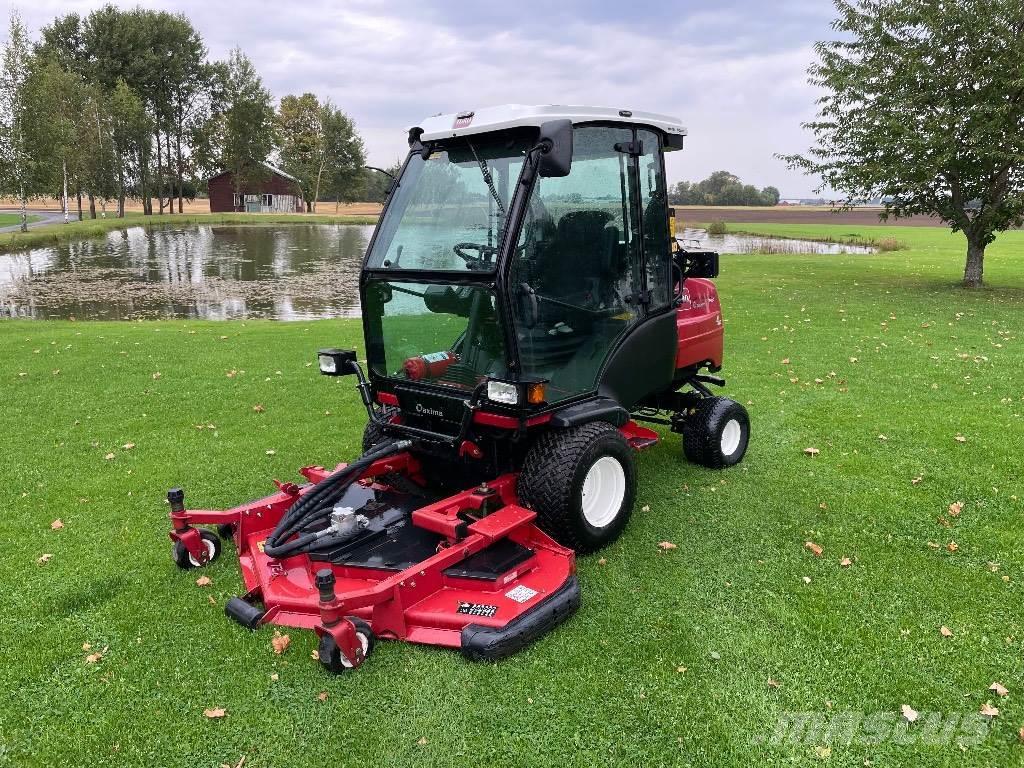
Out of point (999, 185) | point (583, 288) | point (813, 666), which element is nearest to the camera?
point (813, 666)

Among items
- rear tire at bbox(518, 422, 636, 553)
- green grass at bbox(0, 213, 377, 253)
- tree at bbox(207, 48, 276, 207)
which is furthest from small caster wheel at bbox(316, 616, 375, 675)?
tree at bbox(207, 48, 276, 207)

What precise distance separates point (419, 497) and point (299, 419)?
3.14 meters

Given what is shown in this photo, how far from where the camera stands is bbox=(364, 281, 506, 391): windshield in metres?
4.02

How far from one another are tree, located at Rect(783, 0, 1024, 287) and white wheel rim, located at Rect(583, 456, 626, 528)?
12916 millimetres

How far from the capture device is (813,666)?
3357 millimetres

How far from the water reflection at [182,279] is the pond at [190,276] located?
0.02 metres

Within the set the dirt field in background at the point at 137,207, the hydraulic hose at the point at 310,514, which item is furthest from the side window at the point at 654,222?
the dirt field in background at the point at 137,207

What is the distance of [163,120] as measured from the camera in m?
59.1

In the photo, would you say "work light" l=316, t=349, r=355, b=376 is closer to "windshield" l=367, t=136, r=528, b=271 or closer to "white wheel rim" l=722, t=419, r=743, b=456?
A: "windshield" l=367, t=136, r=528, b=271

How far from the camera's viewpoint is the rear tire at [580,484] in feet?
13.3

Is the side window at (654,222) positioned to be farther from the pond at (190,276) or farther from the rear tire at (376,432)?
the pond at (190,276)

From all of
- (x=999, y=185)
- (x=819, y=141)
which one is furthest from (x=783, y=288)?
(x=999, y=185)

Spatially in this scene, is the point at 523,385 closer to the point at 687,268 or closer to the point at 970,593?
the point at 687,268

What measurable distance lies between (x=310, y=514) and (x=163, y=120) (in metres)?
65.3
